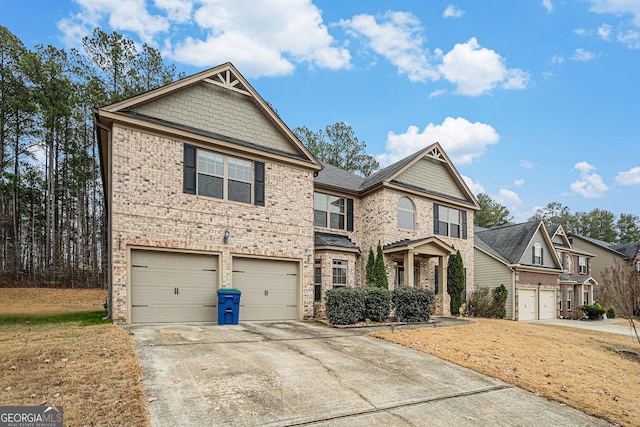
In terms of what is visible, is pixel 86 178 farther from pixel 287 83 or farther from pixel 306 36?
pixel 306 36

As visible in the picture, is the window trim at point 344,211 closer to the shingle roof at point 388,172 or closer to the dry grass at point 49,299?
the shingle roof at point 388,172

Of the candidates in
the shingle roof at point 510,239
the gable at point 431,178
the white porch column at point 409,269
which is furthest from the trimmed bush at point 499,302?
the white porch column at point 409,269

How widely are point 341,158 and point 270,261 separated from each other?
25352mm

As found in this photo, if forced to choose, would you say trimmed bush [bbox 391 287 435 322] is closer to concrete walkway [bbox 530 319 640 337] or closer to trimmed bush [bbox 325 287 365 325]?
trimmed bush [bbox 325 287 365 325]

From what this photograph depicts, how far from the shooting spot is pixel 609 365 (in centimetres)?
992

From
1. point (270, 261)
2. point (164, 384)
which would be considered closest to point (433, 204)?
point (270, 261)

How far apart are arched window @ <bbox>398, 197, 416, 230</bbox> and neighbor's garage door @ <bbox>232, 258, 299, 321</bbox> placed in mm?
6412

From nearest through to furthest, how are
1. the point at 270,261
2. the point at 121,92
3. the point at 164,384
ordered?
1. the point at 164,384
2. the point at 270,261
3. the point at 121,92

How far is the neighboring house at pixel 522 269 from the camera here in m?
21.9

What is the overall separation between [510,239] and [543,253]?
2.48 m

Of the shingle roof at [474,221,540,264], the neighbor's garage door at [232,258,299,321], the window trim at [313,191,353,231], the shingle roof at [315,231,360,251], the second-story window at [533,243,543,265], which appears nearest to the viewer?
the neighbor's garage door at [232,258,299,321]

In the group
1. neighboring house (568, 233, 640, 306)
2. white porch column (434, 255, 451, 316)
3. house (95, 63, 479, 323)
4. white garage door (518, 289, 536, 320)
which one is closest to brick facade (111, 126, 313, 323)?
house (95, 63, 479, 323)

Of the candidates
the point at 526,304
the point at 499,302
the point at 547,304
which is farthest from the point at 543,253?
the point at 499,302

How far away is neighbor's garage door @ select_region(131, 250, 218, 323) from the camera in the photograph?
35.2 ft
